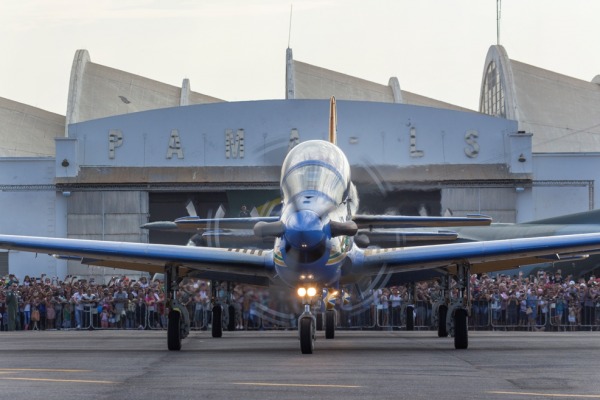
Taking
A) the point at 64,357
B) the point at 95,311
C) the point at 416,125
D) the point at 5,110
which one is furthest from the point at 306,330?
the point at 5,110

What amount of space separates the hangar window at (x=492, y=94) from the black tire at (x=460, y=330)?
3842 centimetres

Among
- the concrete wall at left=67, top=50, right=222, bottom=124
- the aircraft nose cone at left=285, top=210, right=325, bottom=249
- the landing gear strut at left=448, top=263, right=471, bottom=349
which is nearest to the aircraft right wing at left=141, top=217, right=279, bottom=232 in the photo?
the aircraft nose cone at left=285, top=210, right=325, bottom=249

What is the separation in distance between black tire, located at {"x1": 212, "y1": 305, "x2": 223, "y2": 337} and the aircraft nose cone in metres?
9.93

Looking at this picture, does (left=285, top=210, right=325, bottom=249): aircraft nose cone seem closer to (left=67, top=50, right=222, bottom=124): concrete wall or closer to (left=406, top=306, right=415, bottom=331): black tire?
(left=406, top=306, right=415, bottom=331): black tire

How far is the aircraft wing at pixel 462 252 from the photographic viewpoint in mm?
22047

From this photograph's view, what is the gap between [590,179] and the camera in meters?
49.2

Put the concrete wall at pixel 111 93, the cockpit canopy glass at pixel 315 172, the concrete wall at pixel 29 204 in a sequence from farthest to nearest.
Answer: the concrete wall at pixel 111 93, the concrete wall at pixel 29 204, the cockpit canopy glass at pixel 315 172

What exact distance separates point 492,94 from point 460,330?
42.9 metres

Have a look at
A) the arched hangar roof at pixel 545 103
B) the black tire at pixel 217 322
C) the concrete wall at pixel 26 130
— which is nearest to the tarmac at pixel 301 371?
the black tire at pixel 217 322

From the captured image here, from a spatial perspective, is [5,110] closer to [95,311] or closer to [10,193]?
[10,193]

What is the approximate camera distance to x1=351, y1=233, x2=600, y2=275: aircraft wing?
72.3 ft

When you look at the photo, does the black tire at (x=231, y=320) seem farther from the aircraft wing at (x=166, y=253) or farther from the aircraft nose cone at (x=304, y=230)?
the aircraft nose cone at (x=304, y=230)

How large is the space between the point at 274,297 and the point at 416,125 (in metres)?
26.7

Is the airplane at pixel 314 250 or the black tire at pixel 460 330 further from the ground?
the airplane at pixel 314 250
